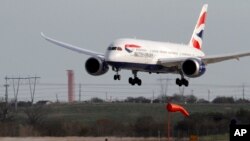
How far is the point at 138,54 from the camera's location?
56.9 m

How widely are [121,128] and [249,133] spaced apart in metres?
56.3

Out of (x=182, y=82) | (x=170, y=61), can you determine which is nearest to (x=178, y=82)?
(x=182, y=82)

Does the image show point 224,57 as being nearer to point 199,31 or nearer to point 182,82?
point 182,82

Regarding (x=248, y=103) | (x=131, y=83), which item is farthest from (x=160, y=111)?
(x=131, y=83)

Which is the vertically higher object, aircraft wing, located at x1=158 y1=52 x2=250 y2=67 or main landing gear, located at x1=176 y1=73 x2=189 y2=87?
aircraft wing, located at x1=158 y1=52 x2=250 y2=67

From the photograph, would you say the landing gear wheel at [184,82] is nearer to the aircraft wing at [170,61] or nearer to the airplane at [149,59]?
the airplane at [149,59]

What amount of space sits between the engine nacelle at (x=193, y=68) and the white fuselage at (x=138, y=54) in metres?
1.74

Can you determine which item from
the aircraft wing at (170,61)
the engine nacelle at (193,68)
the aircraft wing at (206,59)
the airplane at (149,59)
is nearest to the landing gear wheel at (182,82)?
the airplane at (149,59)

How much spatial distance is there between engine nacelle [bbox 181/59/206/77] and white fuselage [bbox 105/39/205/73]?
1740mm

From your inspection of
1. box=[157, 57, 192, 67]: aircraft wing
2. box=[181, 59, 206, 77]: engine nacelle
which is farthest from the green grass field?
box=[181, 59, 206, 77]: engine nacelle

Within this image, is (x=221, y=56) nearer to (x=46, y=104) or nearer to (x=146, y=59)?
(x=146, y=59)

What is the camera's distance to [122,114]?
8019 centimetres

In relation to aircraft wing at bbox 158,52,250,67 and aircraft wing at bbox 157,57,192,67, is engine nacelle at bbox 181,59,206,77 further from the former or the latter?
aircraft wing at bbox 158,52,250,67

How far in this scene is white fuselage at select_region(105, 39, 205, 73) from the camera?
54.9m
